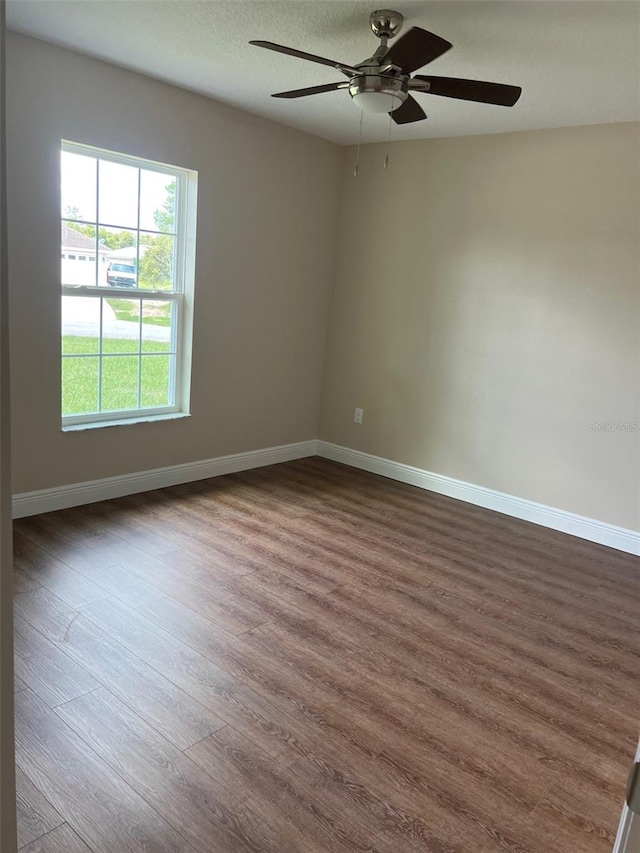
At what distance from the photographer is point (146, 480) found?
13.3ft

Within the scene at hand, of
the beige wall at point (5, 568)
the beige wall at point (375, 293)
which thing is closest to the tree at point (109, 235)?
the beige wall at point (375, 293)

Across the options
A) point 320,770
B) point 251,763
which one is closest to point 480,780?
point 320,770

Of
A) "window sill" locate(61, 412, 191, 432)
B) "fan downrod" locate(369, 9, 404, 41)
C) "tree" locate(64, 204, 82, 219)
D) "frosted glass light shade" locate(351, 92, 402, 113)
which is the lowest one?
"window sill" locate(61, 412, 191, 432)

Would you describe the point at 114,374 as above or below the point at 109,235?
below

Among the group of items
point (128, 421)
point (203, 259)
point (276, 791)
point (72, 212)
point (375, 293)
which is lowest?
point (276, 791)

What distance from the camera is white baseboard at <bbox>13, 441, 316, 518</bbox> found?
3.51 metres

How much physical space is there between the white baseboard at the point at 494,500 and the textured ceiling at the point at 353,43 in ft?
7.77

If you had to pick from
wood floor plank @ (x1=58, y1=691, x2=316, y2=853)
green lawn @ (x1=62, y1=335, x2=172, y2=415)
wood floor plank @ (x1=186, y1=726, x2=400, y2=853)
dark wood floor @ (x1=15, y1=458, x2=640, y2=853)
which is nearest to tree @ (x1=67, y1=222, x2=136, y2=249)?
green lawn @ (x1=62, y1=335, x2=172, y2=415)

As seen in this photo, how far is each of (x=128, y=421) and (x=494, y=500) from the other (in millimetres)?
2521

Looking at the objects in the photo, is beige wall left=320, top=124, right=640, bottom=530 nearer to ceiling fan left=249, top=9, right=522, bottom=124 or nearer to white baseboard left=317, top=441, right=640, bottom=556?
white baseboard left=317, top=441, right=640, bottom=556

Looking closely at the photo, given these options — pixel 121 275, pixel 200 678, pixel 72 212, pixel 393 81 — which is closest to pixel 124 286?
pixel 121 275

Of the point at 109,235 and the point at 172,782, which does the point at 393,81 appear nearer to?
the point at 109,235

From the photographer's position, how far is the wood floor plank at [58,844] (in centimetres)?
152

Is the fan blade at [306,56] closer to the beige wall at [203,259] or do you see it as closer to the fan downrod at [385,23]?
the fan downrod at [385,23]
